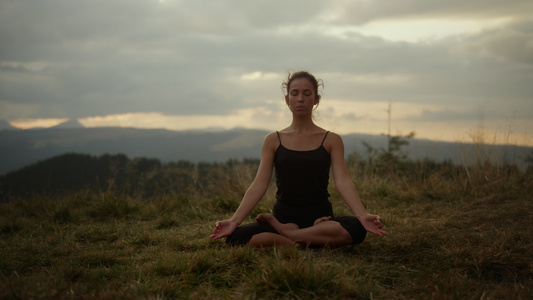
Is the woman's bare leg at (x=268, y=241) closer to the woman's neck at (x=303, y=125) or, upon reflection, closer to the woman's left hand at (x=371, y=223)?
the woman's left hand at (x=371, y=223)

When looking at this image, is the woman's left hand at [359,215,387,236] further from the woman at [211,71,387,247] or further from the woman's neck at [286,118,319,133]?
the woman's neck at [286,118,319,133]

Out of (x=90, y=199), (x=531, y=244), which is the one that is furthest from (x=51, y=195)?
(x=531, y=244)

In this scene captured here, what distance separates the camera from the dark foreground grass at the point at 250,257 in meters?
2.18

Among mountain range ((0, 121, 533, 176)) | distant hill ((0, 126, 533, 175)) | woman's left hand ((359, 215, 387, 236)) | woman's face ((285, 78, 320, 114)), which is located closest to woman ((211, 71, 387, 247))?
woman's face ((285, 78, 320, 114))

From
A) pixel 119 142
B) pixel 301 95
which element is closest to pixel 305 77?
pixel 301 95

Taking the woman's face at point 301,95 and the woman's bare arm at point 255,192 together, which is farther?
the woman's face at point 301,95

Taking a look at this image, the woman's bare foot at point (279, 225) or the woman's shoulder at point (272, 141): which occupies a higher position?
the woman's shoulder at point (272, 141)

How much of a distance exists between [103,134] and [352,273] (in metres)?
80.8

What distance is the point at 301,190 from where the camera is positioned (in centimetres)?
339

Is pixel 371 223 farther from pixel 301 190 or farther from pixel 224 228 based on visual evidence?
pixel 224 228

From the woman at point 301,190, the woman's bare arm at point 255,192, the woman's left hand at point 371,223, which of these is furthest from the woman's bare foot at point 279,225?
the woman's left hand at point 371,223

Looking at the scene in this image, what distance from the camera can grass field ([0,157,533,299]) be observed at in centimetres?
221

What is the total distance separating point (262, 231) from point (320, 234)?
500 mm

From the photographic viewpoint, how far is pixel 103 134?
250ft
